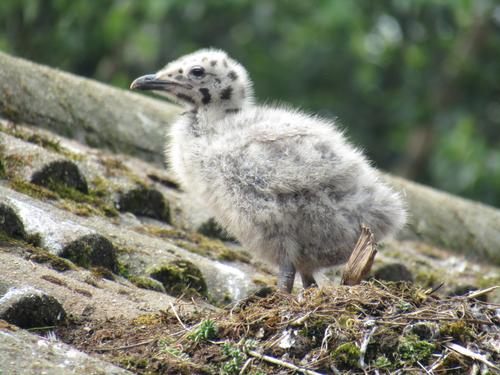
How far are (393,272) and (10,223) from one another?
117 inches

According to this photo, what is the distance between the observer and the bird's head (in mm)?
6844

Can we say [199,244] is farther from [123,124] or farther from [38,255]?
[38,255]

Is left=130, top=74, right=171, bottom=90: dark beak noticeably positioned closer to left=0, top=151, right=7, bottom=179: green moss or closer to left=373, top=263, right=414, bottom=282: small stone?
left=0, top=151, right=7, bottom=179: green moss

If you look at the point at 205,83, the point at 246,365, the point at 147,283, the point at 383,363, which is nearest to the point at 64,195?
the point at 147,283

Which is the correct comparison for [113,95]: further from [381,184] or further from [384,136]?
[384,136]

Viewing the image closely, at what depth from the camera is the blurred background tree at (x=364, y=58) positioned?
60.1 feet

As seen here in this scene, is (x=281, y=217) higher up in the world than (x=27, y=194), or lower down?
higher up

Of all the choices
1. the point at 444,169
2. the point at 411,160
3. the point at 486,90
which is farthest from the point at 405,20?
the point at 444,169

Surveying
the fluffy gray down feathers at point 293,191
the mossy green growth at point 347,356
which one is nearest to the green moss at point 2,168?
the fluffy gray down feathers at point 293,191

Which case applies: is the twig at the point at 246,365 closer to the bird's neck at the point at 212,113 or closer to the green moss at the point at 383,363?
the green moss at the point at 383,363

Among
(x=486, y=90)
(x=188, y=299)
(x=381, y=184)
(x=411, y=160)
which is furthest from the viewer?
(x=486, y=90)

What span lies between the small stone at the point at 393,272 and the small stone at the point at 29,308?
123 inches

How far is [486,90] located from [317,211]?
17749 millimetres

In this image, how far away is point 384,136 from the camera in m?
24.4
